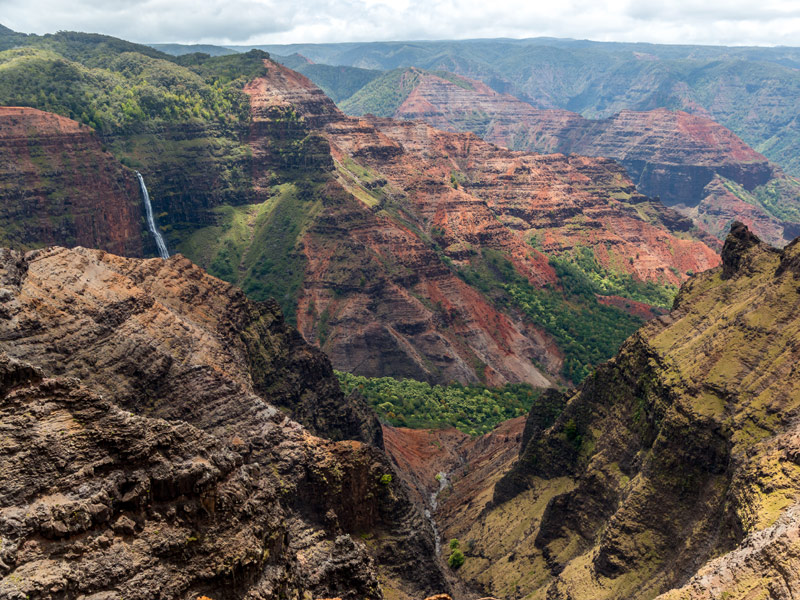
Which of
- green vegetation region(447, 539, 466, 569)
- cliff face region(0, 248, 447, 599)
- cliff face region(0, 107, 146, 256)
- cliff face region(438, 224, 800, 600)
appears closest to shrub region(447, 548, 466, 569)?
green vegetation region(447, 539, 466, 569)

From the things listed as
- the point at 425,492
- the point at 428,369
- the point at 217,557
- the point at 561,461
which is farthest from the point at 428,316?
the point at 217,557

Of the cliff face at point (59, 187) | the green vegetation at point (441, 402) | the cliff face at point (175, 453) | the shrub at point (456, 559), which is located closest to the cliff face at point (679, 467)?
the shrub at point (456, 559)

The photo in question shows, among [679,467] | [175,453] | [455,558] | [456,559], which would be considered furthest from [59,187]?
[175,453]

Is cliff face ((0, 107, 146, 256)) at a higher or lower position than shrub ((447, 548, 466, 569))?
higher

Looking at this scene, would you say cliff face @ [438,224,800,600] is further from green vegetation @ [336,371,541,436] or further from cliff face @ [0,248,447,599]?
green vegetation @ [336,371,541,436]

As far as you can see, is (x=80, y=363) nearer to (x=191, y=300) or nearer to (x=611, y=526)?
(x=191, y=300)

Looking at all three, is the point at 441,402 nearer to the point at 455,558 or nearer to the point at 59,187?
the point at 455,558
